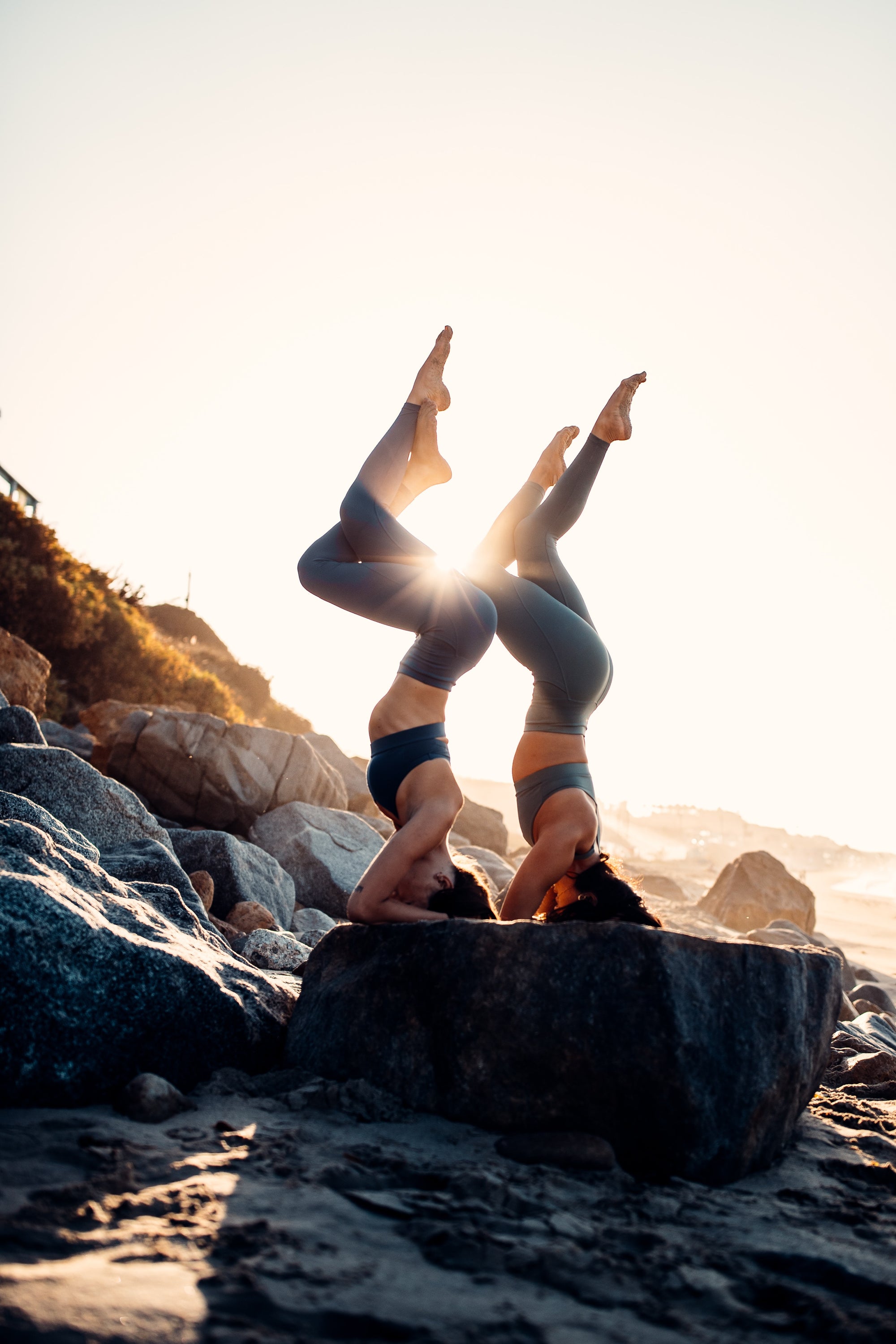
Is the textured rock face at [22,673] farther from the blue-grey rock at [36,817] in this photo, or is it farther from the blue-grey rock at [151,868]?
the blue-grey rock at [36,817]

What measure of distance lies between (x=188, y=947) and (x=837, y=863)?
362 feet

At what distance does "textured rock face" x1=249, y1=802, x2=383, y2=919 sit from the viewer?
7.89 m

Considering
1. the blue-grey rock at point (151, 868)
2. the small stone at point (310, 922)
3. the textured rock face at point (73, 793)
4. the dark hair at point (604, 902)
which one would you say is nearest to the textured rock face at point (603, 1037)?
the dark hair at point (604, 902)

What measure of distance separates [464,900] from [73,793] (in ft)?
10.7

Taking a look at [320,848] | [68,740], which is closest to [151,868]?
[320,848]

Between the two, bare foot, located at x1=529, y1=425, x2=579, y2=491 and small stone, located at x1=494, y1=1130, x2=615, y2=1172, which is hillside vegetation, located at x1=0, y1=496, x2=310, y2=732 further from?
small stone, located at x1=494, y1=1130, x2=615, y2=1172

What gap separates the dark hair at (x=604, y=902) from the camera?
322 centimetres

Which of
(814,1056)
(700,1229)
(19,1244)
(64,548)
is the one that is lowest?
(19,1244)

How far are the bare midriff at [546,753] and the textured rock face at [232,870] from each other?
3.20 m

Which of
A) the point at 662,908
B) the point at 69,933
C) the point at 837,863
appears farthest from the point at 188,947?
the point at 837,863

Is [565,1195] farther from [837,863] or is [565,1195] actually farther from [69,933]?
[837,863]

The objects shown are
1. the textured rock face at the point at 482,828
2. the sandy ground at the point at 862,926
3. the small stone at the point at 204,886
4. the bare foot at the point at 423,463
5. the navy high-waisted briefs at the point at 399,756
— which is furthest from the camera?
the sandy ground at the point at 862,926

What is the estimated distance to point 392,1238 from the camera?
1.78 m

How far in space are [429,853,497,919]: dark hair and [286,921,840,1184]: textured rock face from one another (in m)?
0.29
